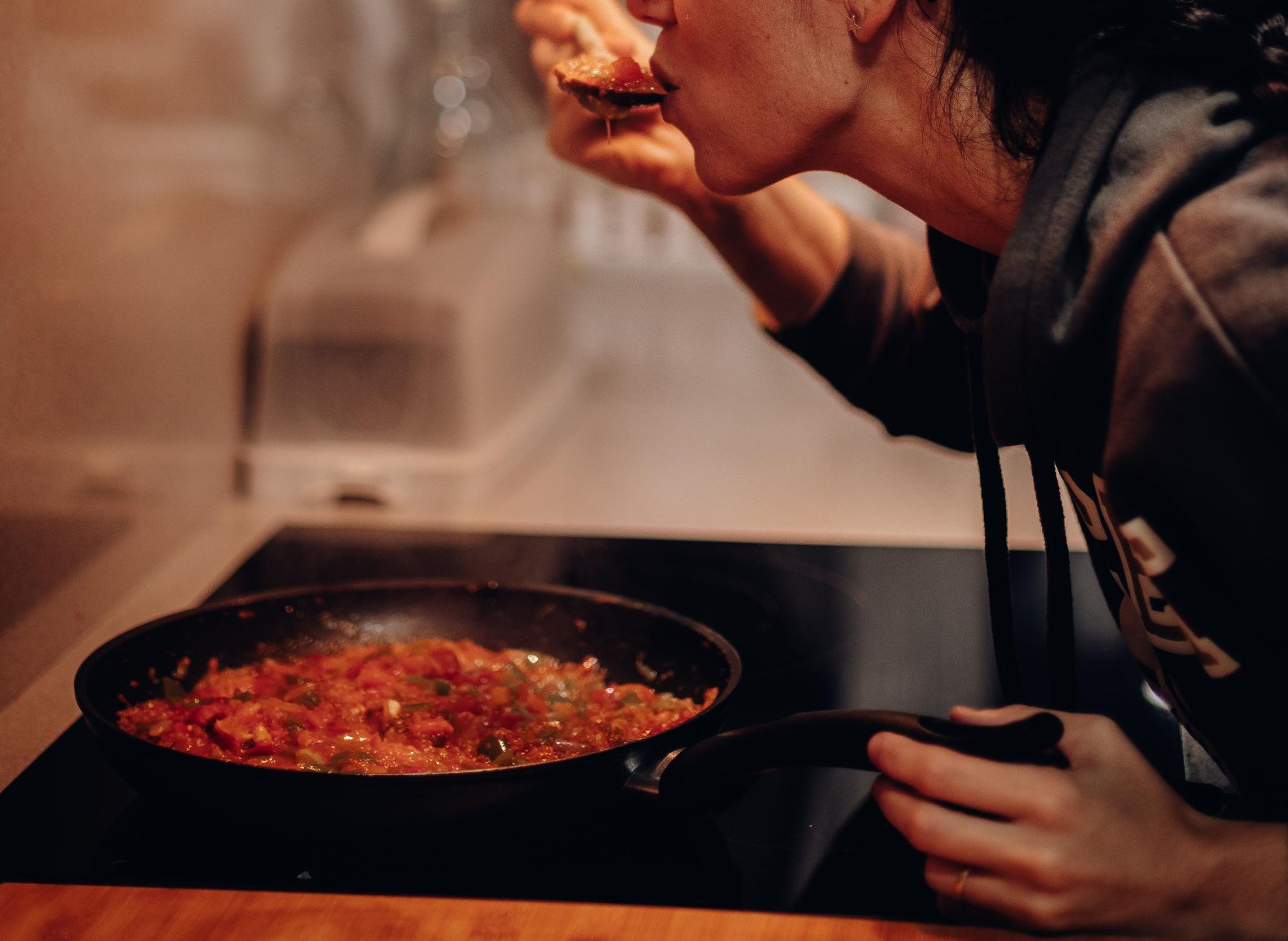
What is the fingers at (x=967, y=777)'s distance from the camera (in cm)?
65

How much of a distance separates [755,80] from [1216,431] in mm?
380

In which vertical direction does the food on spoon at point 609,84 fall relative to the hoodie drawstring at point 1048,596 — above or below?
above

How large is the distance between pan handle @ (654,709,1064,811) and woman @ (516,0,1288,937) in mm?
11

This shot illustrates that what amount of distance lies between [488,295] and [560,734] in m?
0.86

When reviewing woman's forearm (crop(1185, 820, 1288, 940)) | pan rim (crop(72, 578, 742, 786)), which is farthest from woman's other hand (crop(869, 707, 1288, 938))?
pan rim (crop(72, 578, 742, 786))

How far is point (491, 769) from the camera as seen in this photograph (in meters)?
0.71

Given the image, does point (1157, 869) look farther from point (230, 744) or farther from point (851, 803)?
point (230, 744)

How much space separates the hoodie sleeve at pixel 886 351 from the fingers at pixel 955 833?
59cm

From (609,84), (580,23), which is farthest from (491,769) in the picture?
(580,23)

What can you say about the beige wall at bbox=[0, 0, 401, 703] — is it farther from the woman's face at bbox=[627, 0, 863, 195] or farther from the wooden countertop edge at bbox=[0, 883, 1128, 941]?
the woman's face at bbox=[627, 0, 863, 195]

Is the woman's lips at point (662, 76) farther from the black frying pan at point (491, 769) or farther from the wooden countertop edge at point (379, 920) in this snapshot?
the wooden countertop edge at point (379, 920)

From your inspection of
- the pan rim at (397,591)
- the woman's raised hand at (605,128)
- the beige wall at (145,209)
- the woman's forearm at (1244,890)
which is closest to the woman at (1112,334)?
the woman's forearm at (1244,890)

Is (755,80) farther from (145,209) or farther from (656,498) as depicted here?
→ (656,498)

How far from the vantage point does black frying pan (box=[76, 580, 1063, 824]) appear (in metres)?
0.69
